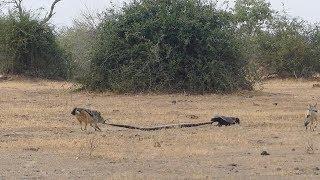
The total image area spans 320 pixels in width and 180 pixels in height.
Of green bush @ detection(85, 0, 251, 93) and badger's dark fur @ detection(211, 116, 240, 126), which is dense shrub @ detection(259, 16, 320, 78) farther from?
badger's dark fur @ detection(211, 116, 240, 126)

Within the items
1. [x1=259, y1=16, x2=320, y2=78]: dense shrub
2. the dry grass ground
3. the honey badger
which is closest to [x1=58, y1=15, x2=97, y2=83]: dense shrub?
the dry grass ground

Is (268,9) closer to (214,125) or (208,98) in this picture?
(208,98)

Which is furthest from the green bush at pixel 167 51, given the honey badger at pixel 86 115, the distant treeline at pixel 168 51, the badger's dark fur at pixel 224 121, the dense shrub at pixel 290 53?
the dense shrub at pixel 290 53

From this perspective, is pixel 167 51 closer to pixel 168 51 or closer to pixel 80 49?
pixel 168 51

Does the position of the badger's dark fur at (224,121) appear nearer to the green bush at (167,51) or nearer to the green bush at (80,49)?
the green bush at (167,51)

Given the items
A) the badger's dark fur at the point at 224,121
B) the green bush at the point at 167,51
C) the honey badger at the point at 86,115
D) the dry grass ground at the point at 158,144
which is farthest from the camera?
the green bush at the point at 167,51

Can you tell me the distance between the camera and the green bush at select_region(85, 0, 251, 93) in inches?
857

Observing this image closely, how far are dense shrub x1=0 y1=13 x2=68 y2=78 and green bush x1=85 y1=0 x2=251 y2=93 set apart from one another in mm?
8539

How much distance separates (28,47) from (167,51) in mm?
11144

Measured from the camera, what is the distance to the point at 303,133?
11.2m

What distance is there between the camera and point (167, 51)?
21656mm

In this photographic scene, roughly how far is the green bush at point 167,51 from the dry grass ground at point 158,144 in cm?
447

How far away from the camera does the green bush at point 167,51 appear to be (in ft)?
71.4

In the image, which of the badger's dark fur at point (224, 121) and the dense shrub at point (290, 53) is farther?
the dense shrub at point (290, 53)
